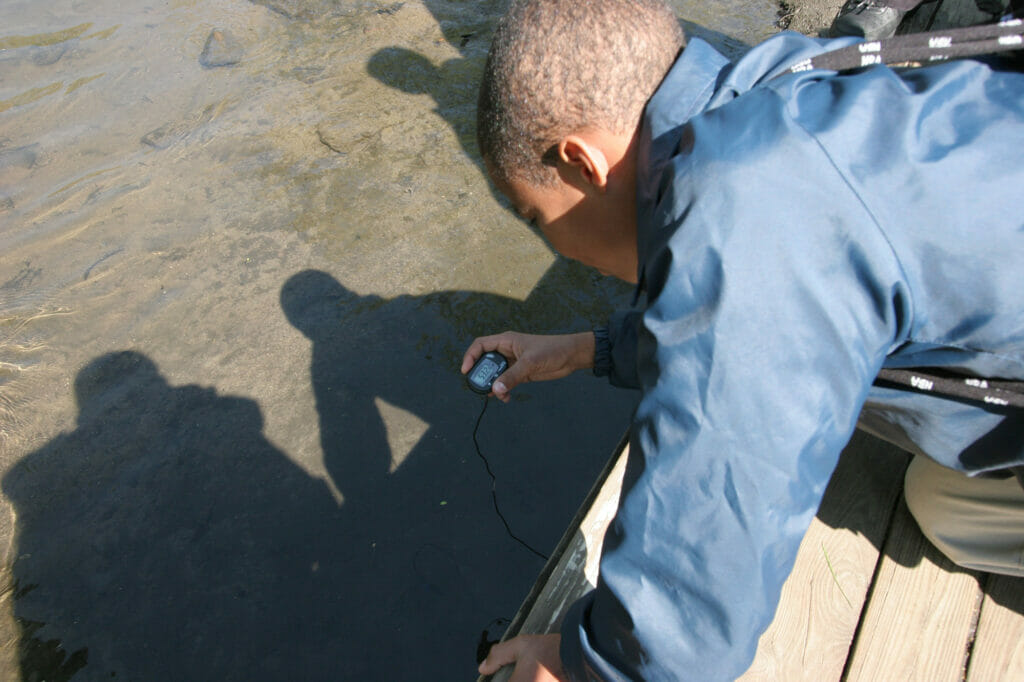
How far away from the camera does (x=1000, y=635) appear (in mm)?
1521

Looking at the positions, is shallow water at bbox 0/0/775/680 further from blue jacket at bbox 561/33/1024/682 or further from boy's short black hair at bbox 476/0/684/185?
boy's short black hair at bbox 476/0/684/185

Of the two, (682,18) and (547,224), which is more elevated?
(547,224)

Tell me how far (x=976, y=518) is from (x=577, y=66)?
53.7 inches

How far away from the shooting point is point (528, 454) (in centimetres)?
276

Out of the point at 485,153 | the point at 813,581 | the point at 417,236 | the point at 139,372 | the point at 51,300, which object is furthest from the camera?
the point at 417,236

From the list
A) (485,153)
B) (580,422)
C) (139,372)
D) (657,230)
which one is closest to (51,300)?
(139,372)

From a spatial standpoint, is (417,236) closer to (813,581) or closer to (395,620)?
(395,620)

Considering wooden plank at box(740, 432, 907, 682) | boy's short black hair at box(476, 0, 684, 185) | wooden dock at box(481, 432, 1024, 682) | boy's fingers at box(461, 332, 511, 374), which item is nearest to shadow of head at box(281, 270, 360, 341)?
boy's fingers at box(461, 332, 511, 374)

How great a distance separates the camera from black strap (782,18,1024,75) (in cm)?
102

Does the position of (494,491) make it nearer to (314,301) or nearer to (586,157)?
(314,301)

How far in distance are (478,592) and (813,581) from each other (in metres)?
1.22

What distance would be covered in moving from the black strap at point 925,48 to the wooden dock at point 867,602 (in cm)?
116

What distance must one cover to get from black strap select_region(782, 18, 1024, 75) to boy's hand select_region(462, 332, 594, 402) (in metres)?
1.01

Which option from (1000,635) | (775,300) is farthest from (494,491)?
(775,300)
